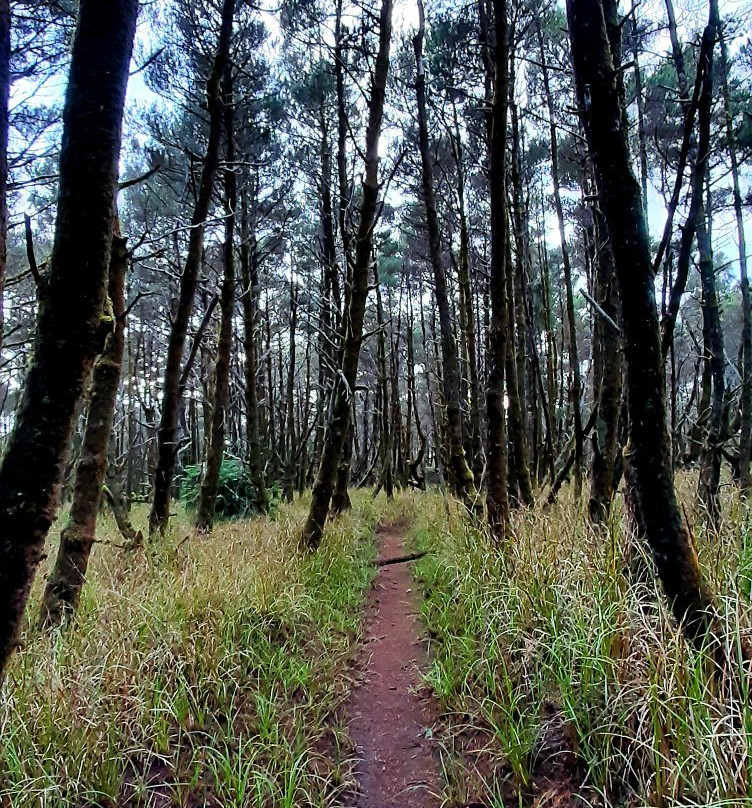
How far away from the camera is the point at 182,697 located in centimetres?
248

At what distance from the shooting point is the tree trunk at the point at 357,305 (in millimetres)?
5434

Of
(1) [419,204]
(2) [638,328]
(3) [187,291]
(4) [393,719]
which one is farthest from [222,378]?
(1) [419,204]

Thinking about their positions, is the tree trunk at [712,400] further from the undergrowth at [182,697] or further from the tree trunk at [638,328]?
the undergrowth at [182,697]

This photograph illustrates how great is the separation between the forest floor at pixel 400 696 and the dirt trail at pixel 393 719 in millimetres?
14

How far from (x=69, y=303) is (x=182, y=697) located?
6.64ft

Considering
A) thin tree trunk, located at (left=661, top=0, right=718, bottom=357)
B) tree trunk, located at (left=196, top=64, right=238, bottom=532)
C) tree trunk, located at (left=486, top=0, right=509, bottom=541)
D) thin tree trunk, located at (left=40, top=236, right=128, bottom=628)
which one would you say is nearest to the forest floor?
thin tree trunk, located at (left=40, top=236, right=128, bottom=628)

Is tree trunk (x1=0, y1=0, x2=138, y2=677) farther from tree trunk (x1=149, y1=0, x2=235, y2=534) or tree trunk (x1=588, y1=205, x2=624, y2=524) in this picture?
tree trunk (x1=149, y1=0, x2=235, y2=534)

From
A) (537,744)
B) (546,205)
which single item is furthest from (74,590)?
(546,205)

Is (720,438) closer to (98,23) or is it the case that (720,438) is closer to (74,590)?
(98,23)

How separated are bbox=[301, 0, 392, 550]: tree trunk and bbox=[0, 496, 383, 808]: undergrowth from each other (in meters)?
1.37

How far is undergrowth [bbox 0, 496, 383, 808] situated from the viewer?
6.73ft

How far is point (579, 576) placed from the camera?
111 inches

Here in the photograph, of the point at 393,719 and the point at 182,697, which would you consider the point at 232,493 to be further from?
the point at 182,697

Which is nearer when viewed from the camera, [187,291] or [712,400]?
[712,400]
